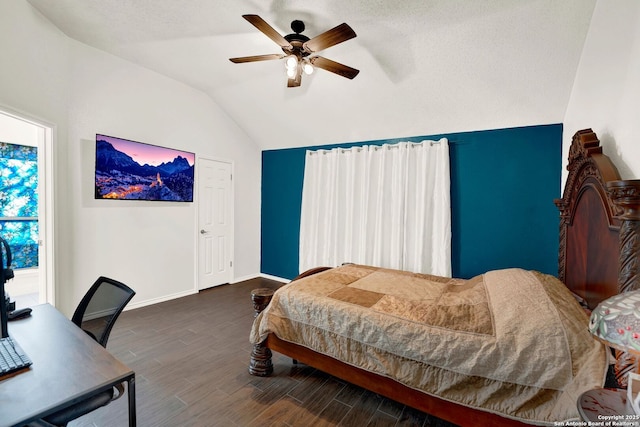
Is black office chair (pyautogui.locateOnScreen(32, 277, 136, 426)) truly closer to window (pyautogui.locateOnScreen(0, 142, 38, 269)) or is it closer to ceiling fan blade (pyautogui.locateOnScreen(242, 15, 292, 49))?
ceiling fan blade (pyautogui.locateOnScreen(242, 15, 292, 49))

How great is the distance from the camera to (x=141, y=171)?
11.7 feet

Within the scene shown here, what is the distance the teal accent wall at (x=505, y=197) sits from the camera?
2.96 metres

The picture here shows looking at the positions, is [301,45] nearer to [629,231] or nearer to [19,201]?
[629,231]

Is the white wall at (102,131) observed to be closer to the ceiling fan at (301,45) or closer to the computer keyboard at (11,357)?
the ceiling fan at (301,45)

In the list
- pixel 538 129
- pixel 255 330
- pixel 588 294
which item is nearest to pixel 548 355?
pixel 588 294

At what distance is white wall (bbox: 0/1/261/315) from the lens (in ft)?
7.93

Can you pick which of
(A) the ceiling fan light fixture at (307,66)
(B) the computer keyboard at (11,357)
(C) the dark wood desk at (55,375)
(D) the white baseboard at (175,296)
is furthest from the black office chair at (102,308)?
(D) the white baseboard at (175,296)

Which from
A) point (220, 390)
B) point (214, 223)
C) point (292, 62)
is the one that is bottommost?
point (220, 390)

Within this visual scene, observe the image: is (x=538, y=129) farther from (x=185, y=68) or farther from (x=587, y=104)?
(x=185, y=68)

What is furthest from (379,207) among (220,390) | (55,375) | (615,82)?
(55,375)

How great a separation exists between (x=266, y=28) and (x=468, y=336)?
2.43 metres

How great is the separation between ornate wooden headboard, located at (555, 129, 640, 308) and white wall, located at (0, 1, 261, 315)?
13.0 feet

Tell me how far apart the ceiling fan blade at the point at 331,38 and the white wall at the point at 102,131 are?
2.39 metres

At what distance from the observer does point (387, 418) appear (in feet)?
5.99
